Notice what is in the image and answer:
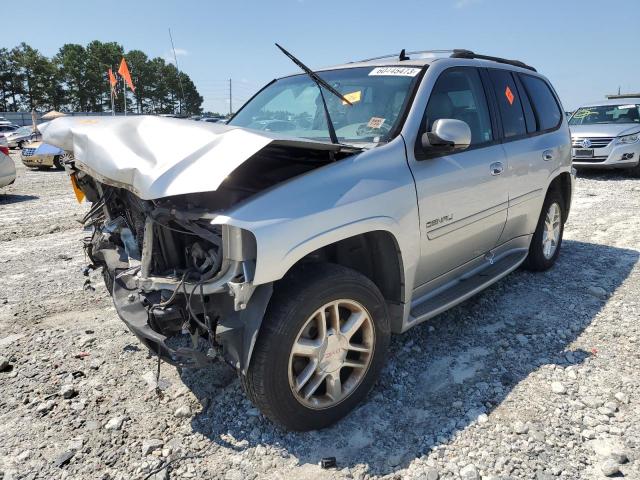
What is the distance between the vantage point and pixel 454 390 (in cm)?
287

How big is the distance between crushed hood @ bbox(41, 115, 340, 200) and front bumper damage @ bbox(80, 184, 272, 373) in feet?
0.71

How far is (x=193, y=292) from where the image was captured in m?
2.19

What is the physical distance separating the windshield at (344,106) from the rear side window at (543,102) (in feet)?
5.75

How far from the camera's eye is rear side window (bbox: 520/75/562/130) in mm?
4348

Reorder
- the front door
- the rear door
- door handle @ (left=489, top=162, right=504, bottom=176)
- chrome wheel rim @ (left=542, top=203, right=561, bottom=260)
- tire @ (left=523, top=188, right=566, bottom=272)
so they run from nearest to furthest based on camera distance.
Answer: the front door → door handle @ (left=489, top=162, right=504, bottom=176) → the rear door → tire @ (left=523, top=188, right=566, bottom=272) → chrome wheel rim @ (left=542, top=203, right=561, bottom=260)

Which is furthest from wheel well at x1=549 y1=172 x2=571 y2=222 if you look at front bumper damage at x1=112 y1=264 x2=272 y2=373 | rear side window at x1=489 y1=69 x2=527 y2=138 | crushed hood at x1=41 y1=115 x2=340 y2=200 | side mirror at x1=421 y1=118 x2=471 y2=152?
front bumper damage at x1=112 y1=264 x2=272 y2=373

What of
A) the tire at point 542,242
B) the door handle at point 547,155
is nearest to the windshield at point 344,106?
the door handle at point 547,155

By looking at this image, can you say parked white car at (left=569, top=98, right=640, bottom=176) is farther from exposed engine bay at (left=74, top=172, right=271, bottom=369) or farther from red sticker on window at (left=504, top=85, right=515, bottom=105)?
exposed engine bay at (left=74, top=172, right=271, bottom=369)

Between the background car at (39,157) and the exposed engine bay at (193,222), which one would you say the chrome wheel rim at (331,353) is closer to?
the exposed engine bay at (193,222)

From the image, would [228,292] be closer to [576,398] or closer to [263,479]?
[263,479]

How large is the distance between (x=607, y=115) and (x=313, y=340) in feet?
41.0

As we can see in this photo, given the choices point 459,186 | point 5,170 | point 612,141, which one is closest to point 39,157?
point 5,170

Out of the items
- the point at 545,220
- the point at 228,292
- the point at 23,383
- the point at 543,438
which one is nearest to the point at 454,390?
the point at 543,438

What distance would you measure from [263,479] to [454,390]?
1.28m
